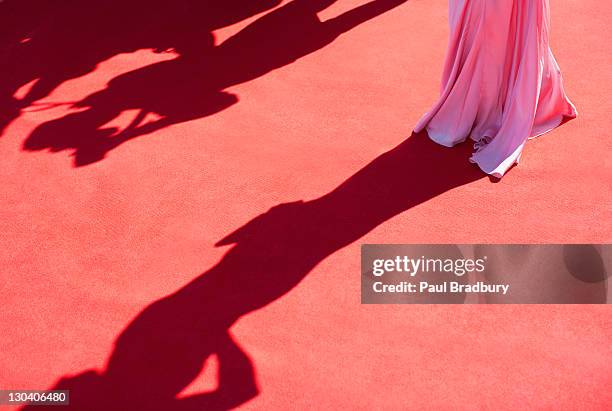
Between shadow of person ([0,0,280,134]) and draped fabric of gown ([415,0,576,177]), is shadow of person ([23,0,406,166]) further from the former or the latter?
draped fabric of gown ([415,0,576,177])

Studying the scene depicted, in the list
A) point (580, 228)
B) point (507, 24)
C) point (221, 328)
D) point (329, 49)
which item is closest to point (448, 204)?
point (580, 228)

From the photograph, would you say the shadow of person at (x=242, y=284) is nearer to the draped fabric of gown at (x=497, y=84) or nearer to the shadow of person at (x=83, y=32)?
the draped fabric of gown at (x=497, y=84)

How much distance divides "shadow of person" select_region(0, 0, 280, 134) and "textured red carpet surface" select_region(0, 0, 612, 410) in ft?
0.09

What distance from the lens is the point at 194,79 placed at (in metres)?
7.08

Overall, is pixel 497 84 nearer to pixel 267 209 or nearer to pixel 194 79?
pixel 267 209

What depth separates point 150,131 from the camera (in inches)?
253

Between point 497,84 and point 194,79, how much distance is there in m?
2.80

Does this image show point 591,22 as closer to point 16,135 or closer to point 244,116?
point 244,116

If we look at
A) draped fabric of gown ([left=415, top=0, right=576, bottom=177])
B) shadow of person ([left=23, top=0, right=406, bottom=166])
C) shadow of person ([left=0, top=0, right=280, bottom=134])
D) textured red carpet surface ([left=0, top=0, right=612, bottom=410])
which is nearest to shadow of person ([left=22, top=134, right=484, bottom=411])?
textured red carpet surface ([left=0, top=0, right=612, bottom=410])

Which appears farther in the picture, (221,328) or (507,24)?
(507,24)

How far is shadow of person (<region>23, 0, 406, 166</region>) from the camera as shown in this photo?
6.45 metres

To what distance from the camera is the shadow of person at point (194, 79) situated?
6445mm

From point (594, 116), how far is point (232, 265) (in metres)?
3.46

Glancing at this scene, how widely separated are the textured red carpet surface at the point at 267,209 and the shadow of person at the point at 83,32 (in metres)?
0.03
